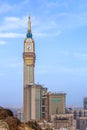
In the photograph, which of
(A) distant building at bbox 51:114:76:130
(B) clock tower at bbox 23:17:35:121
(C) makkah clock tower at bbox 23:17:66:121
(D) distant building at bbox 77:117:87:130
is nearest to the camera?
(A) distant building at bbox 51:114:76:130

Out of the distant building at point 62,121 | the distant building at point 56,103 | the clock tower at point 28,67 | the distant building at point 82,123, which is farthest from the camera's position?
the clock tower at point 28,67

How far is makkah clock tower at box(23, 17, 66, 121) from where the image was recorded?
317ft

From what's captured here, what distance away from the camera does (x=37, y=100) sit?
318 ft

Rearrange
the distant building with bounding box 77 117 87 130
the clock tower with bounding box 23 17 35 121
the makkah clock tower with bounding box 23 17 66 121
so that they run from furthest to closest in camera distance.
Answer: the clock tower with bounding box 23 17 35 121
the distant building with bounding box 77 117 87 130
the makkah clock tower with bounding box 23 17 66 121

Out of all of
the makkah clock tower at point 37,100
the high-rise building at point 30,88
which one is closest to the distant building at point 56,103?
the makkah clock tower at point 37,100

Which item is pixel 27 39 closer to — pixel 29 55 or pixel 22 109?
pixel 29 55

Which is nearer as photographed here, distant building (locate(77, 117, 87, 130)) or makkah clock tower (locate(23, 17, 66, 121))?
makkah clock tower (locate(23, 17, 66, 121))

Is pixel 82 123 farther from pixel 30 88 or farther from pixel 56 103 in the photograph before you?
pixel 30 88

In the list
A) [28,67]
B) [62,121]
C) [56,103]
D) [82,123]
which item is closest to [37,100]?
[56,103]

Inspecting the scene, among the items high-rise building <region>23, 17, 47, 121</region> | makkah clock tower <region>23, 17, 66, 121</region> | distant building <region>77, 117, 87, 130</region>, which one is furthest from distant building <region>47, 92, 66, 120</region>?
distant building <region>77, 117, 87, 130</region>

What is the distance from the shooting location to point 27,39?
106625 mm

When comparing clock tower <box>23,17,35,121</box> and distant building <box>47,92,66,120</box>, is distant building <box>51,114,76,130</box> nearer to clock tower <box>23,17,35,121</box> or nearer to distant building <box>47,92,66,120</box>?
distant building <box>47,92,66,120</box>

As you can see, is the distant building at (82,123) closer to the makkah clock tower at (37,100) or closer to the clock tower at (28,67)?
the makkah clock tower at (37,100)

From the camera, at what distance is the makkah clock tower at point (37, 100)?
96750 millimetres
